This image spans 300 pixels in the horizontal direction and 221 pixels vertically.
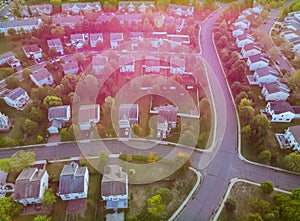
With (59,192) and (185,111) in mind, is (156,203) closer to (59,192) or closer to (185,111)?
(59,192)

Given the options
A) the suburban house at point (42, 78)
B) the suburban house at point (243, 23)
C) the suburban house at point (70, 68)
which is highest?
the suburban house at point (243, 23)

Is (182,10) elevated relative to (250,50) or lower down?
elevated

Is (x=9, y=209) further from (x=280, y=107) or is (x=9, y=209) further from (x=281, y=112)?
(x=280, y=107)

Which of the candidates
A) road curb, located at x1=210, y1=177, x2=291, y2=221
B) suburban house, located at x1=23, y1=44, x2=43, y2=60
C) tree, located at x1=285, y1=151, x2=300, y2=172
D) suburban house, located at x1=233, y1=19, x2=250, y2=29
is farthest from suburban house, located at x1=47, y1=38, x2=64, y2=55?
tree, located at x1=285, y1=151, x2=300, y2=172

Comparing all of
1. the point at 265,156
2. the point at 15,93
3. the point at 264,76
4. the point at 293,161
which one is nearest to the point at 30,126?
the point at 15,93

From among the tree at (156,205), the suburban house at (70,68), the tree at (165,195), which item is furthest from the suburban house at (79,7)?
the tree at (156,205)

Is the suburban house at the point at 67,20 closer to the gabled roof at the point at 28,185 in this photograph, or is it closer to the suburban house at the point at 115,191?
the gabled roof at the point at 28,185
